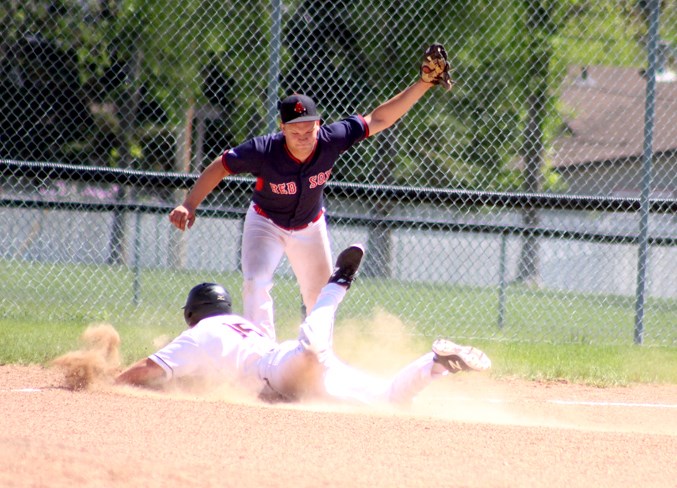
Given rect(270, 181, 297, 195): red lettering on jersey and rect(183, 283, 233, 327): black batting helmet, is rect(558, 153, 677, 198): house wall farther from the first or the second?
rect(183, 283, 233, 327): black batting helmet

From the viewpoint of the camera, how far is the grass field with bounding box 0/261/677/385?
24.2ft

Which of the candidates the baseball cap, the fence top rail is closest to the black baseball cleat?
the baseball cap

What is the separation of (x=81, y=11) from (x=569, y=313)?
7.35 meters

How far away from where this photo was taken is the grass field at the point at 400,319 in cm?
738

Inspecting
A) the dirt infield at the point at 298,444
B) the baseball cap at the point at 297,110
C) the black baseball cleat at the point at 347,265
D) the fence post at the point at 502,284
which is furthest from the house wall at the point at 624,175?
the dirt infield at the point at 298,444

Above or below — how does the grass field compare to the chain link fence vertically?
below

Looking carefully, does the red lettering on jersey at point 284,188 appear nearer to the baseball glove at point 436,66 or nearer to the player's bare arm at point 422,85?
the player's bare arm at point 422,85

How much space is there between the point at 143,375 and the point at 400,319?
3971 mm

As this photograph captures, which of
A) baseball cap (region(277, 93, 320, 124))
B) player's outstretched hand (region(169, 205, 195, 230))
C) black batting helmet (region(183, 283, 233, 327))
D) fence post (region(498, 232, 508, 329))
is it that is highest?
baseball cap (region(277, 93, 320, 124))

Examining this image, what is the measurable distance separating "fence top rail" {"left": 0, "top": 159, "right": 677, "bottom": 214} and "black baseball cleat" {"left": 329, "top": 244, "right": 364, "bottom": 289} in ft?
8.99

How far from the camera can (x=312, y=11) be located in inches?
530

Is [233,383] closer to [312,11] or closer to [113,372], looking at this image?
[113,372]

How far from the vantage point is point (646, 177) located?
859cm

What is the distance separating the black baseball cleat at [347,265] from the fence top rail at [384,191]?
274cm
